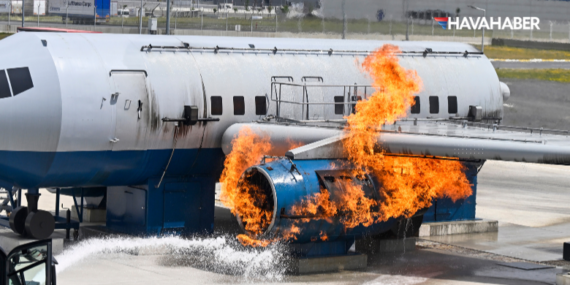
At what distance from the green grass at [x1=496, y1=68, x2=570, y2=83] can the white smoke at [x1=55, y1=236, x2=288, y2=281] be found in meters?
50.7

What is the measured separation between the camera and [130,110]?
70.3 feet

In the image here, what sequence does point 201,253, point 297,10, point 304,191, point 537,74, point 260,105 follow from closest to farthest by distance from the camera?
1. point 304,191
2. point 201,253
3. point 260,105
4. point 297,10
5. point 537,74

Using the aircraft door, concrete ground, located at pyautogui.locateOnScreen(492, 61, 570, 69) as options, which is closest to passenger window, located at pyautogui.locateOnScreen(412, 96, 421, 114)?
the aircraft door

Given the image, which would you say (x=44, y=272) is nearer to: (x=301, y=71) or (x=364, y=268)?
(x=364, y=268)

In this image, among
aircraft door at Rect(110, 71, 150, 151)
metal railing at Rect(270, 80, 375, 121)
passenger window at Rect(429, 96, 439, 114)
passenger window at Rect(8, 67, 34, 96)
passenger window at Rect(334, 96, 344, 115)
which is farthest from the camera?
passenger window at Rect(429, 96, 439, 114)

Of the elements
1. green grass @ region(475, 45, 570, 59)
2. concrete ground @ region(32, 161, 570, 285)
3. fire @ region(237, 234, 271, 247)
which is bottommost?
concrete ground @ region(32, 161, 570, 285)

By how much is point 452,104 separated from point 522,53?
2463 inches

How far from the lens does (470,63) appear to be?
27391mm

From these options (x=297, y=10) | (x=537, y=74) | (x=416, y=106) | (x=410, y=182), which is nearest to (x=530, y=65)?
(x=537, y=74)

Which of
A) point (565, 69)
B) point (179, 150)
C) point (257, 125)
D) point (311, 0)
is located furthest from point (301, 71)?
point (565, 69)

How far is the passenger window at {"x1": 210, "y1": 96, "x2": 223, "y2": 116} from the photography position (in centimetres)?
2278

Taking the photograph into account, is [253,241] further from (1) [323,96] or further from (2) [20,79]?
(2) [20,79]

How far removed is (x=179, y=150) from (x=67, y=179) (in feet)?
8.93

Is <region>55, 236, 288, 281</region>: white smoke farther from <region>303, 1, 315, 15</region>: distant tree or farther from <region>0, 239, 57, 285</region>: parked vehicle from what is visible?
<region>303, 1, 315, 15</region>: distant tree
